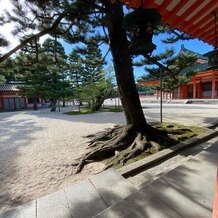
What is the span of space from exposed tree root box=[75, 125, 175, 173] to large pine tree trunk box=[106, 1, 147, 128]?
58 cm

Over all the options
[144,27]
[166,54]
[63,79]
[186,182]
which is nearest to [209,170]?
[186,182]

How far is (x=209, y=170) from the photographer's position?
2635 mm

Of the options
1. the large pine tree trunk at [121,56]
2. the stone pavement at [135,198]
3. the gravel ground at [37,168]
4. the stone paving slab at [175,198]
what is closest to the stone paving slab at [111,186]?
the stone pavement at [135,198]

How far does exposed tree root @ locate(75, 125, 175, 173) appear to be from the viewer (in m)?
3.72

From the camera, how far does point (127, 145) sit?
4.31m

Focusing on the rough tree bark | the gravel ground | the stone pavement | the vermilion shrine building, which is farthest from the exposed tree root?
the vermilion shrine building

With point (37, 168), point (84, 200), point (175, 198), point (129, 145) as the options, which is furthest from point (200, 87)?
point (84, 200)

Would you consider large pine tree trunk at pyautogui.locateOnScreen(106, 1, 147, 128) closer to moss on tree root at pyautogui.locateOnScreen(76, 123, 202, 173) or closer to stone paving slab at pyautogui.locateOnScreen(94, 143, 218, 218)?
moss on tree root at pyautogui.locateOnScreen(76, 123, 202, 173)

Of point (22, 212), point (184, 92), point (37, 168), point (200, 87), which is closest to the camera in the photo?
point (22, 212)

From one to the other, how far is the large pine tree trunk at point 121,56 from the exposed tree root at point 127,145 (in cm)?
58

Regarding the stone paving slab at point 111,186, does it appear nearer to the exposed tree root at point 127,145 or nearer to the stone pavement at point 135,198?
the stone pavement at point 135,198

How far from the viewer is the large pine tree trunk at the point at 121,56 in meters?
4.44

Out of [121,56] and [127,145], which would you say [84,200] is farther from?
[121,56]

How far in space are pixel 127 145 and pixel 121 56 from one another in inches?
85.2
